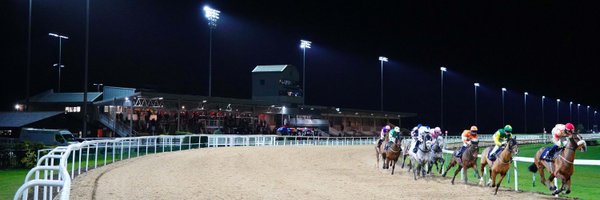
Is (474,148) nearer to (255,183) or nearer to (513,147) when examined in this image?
(513,147)

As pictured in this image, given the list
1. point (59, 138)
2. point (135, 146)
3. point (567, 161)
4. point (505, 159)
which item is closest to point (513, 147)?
point (505, 159)

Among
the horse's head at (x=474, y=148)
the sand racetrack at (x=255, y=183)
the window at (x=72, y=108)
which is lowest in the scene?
the sand racetrack at (x=255, y=183)

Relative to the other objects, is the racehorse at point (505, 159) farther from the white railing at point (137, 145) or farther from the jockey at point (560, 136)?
the white railing at point (137, 145)

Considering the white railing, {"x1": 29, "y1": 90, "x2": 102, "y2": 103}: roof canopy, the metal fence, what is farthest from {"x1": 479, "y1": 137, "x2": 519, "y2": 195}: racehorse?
{"x1": 29, "y1": 90, "x2": 102, "y2": 103}: roof canopy

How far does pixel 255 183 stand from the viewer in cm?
1177

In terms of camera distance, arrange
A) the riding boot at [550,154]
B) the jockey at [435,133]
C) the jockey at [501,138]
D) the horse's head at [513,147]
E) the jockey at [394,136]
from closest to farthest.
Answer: the riding boot at [550,154] → the horse's head at [513,147] → the jockey at [501,138] → the jockey at [435,133] → the jockey at [394,136]

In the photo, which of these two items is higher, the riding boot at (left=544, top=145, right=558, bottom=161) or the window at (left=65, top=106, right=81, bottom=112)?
the window at (left=65, top=106, right=81, bottom=112)

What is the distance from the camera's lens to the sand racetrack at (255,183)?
9805 millimetres

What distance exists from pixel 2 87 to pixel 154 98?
33229 millimetres

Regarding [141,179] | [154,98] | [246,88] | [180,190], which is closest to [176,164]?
[141,179]

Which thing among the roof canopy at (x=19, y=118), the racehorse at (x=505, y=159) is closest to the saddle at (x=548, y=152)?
the racehorse at (x=505, y=159)

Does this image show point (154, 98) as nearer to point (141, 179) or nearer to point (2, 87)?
point (141, 179)

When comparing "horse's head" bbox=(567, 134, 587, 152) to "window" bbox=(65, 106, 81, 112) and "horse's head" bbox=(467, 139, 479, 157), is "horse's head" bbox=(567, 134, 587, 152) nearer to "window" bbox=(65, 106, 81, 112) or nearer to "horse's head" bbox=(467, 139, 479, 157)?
"horse's head" bbox=(467, 139, 479, 157)

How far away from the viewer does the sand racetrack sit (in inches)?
386
